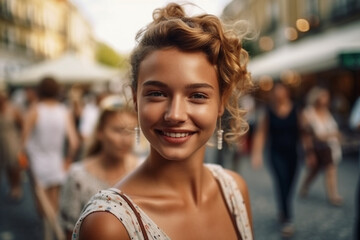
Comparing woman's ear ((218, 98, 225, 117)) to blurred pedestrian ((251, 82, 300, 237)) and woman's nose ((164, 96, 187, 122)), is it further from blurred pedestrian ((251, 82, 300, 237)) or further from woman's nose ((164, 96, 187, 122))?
blurred pedestrian ((251, 82, 300, 237))

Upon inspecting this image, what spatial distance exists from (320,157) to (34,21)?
40.7 meters

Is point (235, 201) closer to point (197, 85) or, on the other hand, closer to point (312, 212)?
point (197, 85)

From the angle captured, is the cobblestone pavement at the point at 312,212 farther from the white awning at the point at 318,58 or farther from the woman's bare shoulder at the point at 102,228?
the woman's bare shoulder at the point at 102,228

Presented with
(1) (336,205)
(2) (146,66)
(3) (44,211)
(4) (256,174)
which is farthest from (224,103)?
(4) (256,174)

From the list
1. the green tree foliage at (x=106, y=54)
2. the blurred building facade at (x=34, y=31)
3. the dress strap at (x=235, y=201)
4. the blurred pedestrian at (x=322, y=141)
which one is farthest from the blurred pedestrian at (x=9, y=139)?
the green tree foliage at (x=106, y=54)

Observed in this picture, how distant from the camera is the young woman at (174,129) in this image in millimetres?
1126

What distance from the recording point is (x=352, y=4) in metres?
16.9

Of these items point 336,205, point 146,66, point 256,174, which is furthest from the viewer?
point 256,174

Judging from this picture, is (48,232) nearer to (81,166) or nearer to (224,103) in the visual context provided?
(81,166)

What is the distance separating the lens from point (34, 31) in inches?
1647

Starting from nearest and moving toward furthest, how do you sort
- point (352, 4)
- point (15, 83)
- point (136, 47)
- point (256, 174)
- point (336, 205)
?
point (136, 47) < point (336, 205) < point (256, 174) < point (15, 83) < point (352, 4)

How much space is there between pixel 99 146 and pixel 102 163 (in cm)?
25

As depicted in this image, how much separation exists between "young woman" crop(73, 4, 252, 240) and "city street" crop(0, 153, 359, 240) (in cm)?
364

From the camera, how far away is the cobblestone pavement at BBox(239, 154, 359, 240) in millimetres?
4867
